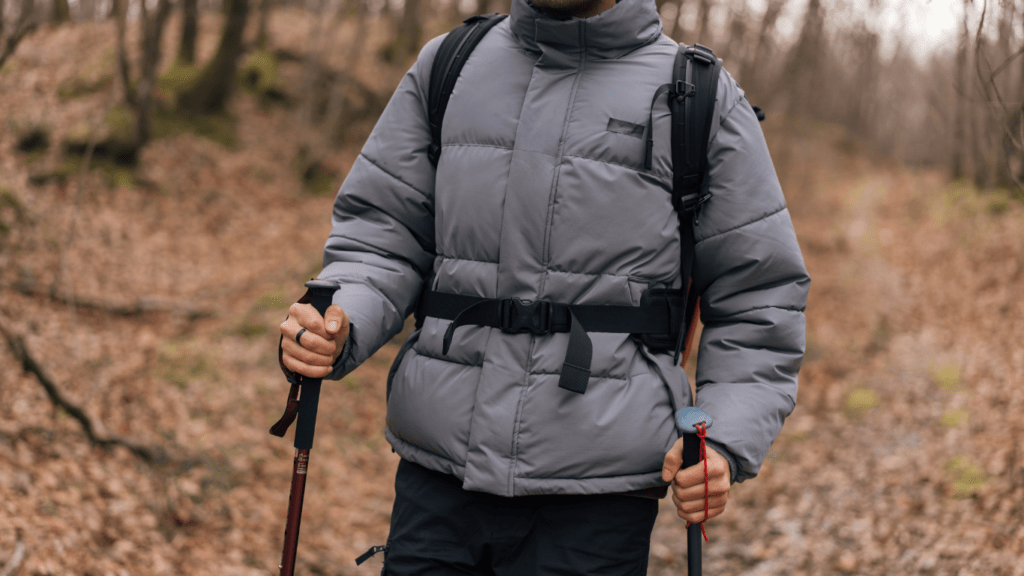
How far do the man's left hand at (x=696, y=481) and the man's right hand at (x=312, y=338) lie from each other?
966 mm

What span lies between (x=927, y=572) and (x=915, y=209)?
1797 centimetres

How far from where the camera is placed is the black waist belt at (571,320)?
6.33ft

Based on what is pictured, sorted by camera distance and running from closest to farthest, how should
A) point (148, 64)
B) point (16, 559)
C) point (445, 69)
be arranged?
1. point (445, 69)
2. point (16, 559)
3. point (148, 64)

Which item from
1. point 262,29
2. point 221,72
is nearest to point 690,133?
point 221,72

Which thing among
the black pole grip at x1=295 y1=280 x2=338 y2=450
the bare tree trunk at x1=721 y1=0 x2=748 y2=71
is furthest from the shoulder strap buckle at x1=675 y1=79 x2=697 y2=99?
the bare tree trunk at x1=721 y1=0 x2=748 y2=71

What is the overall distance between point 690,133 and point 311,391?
1.34 metres


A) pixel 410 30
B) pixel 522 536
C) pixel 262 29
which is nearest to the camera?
pixel 522 536

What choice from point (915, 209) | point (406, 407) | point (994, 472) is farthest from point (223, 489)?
point (915, 209)

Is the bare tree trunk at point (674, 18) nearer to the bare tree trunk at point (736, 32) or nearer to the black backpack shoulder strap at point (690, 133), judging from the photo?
the bare tree trunk at point (736, 32)

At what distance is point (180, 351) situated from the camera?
7.10 m

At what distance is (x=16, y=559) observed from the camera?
11.9 feet

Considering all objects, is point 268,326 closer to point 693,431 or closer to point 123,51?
point 123,51

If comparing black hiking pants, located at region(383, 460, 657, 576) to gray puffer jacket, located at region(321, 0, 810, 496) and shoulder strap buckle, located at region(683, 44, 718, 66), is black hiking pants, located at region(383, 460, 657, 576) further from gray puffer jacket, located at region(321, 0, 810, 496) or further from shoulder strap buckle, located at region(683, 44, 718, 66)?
shoulder strap buckle, located at region(683, 44, 718, 66)

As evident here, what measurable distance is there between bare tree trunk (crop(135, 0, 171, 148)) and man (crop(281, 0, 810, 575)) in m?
10.4
